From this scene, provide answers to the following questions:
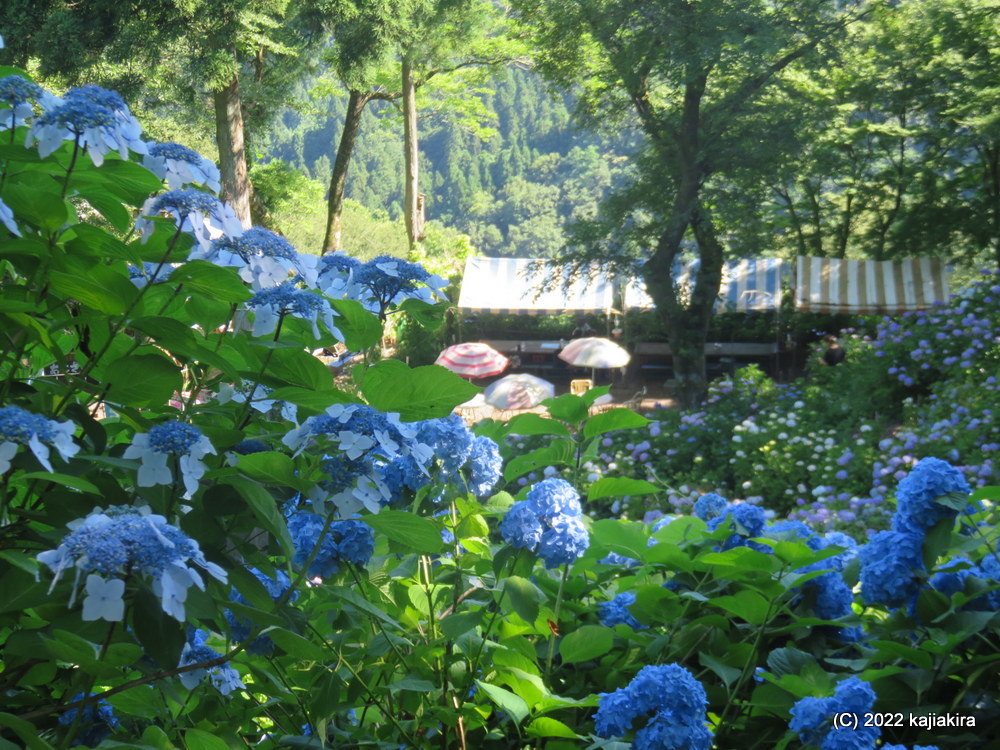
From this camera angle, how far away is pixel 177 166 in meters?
0.72

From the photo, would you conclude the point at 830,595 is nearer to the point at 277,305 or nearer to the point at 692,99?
the point at 277,305

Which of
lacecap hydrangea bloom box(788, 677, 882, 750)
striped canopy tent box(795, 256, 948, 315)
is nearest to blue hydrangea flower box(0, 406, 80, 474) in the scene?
lacecap hydrangea bloom box(788, 677, 882, 750)

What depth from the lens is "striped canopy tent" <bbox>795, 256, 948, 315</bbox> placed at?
11109mm

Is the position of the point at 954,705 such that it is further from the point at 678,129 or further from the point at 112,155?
the point at 678,129

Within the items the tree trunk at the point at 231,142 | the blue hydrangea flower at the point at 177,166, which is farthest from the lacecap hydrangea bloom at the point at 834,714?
the tree trunk at the point at 231,142

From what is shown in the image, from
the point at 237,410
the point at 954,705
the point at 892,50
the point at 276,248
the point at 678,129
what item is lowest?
the point at 954,705

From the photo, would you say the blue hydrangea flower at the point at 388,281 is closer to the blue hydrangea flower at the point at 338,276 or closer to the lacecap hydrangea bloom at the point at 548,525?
the blue hydrangea flower at the point at 338,276

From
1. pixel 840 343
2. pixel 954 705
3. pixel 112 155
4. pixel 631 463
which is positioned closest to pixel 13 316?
pixel 112 155

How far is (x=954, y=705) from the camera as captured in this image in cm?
85

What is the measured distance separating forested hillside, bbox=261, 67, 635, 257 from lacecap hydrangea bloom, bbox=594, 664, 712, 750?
40.4m

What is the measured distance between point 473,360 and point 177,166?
396 inches

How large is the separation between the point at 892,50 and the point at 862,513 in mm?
8219

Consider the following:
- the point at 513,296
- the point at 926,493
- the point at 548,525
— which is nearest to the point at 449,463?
the point at 548,525

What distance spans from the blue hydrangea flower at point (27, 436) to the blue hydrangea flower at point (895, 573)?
0.76 meters
